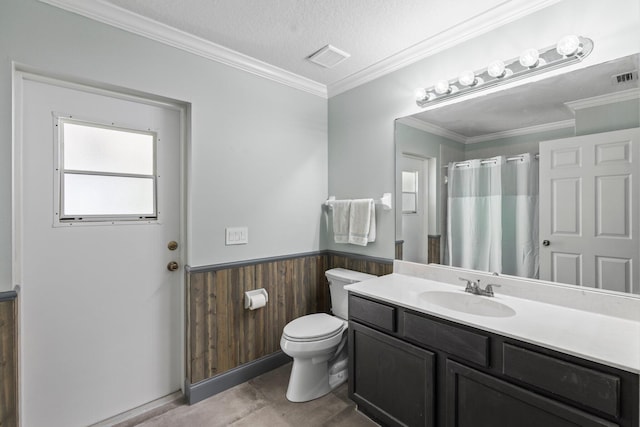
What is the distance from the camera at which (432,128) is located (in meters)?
2.02

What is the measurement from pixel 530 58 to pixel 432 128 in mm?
635

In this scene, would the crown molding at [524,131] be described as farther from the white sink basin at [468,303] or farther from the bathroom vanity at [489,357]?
the white sink basin at [468,303]

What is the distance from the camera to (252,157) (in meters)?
2.27

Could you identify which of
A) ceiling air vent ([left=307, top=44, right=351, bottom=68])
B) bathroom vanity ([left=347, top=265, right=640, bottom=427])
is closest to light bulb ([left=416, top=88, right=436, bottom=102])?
ceiling air vent ([left=307, top=44, right=351, bottom=68])

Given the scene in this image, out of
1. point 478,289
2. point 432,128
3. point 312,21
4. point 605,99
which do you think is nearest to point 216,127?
point 312,21

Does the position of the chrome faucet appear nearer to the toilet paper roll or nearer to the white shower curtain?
the white shower curtain

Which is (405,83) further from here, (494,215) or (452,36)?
(494,215)

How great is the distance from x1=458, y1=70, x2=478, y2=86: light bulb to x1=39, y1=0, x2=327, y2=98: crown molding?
49.4 inches

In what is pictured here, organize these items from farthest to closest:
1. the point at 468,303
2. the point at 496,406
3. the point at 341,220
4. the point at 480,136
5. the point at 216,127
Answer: the point at 341,220 → the point at 216,127 → the point at 480,136 → the point at 468,303 → the point at 496,406

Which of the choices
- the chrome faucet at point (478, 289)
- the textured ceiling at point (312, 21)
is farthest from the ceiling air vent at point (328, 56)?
the chrome faucet at point (478, 289)

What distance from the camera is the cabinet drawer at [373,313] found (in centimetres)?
161

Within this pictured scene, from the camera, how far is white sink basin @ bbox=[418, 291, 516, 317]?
5.09 ft

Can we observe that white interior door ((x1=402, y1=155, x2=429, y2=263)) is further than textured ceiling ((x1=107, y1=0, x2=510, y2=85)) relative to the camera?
Yes

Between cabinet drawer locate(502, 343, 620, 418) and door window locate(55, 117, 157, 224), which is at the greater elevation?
door window locate(55, 117, 157, 224)
